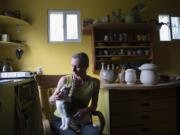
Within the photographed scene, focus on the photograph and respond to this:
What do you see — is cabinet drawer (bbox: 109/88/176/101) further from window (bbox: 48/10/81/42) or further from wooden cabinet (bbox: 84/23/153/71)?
window (bbox: 48/10/81/42)

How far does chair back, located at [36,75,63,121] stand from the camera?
7.97 feet

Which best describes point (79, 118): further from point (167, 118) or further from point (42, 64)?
point (42, 64)

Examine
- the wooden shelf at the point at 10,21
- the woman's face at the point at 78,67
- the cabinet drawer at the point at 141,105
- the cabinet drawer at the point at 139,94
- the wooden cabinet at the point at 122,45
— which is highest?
the wooden shelf at the point at 10,21

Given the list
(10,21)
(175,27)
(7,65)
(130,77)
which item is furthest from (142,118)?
(175,27)

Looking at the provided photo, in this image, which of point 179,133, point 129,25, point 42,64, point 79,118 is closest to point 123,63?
point 129,25

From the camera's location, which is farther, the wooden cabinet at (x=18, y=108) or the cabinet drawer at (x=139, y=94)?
the cabinet drawer at (x=139, y=94)

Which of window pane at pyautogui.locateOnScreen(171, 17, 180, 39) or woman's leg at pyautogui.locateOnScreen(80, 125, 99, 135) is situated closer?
woman's leg at pyautogui.locateOnScreen(80, 125, 99, 135)

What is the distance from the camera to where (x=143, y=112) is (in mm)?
2676

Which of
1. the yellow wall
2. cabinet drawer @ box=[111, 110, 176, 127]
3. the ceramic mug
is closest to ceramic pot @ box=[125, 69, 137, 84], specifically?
cabinet drawer @ box=[111, 110, 176, 127]

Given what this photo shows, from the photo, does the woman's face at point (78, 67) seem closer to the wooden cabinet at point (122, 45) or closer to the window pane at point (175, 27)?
the wooden cabinet at point (122, 45)

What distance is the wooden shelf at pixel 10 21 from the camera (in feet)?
12.7

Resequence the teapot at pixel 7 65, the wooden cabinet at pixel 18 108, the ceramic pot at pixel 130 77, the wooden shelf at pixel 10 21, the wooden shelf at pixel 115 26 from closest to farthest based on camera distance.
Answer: the wooden cabinet at pixel 18 108, the ceramic pot at pixel 130 77, the teapot at pixel 7 65, the wooden shelf at pixel 10 21, the wooden shelf at pixel 115 26

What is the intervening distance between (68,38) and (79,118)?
253cm

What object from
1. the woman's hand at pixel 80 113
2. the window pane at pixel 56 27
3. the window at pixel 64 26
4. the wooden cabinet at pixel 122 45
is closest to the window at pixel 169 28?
the wooden cabinet at pixel 122 45
